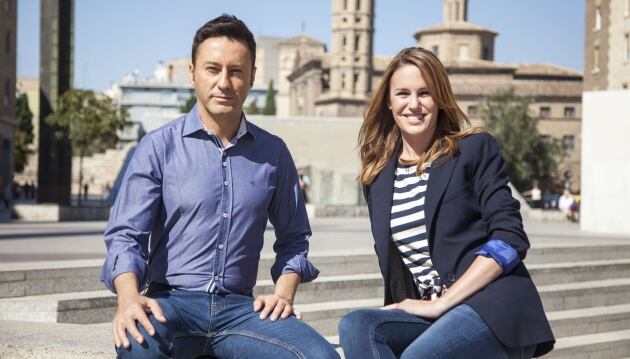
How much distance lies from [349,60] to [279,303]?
98.8 meters

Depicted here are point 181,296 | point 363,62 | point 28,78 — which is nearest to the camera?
point 181,296

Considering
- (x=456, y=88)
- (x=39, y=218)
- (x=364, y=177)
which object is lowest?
(x=39, y=218)

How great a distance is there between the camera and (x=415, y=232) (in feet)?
11.7

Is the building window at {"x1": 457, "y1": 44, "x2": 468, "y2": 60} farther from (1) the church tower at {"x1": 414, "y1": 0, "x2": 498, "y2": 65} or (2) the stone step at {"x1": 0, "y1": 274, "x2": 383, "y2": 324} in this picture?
(2) the stone step at {"x1": 0, "y1": 274, "x2": 383, "y2": 324}

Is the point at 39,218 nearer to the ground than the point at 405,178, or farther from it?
nearer to the ground

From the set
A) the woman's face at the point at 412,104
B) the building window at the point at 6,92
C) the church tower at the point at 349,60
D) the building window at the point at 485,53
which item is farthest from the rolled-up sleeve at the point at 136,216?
the building window at the point at 485,53

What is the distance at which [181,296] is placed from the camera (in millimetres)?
3092

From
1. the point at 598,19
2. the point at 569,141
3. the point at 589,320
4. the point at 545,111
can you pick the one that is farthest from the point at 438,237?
the point at 545,111

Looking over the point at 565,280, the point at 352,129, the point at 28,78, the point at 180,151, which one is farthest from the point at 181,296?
the point at 28,78

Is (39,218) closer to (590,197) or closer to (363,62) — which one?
(590,197)

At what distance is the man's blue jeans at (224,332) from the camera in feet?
9.56

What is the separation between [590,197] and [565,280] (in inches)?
344

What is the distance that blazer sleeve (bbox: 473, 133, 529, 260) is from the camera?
3.42 metres

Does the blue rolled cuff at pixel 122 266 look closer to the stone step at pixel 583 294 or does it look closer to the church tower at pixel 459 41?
the stone step at pixel 583 294
